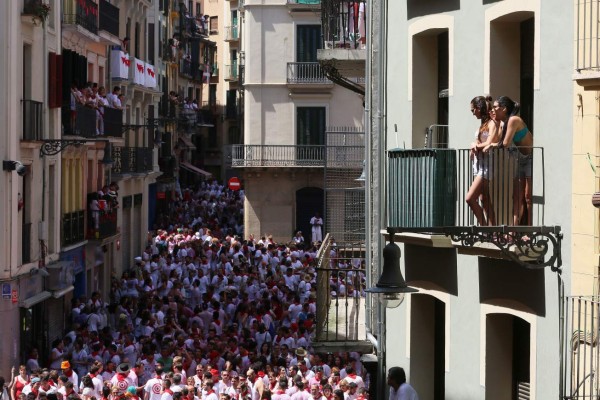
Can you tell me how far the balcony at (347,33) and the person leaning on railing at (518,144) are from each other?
27.3 feet

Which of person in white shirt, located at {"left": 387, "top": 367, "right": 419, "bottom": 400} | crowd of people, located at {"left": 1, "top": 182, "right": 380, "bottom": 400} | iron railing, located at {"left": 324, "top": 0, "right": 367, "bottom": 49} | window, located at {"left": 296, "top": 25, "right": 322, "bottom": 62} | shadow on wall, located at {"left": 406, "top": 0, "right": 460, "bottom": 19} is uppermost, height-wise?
window, located at {"left": 296, "top": 25, "right": 322, "bottom": 62}

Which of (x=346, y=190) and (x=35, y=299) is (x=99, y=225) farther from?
(x=346, y=190)

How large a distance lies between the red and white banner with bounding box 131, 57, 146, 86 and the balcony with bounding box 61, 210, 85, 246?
1040 centimetres

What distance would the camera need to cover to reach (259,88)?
55.5 metres

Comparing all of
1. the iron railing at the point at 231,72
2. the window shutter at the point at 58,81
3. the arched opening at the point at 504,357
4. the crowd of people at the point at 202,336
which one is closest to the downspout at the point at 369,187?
the crowd of people at the point at 202,336

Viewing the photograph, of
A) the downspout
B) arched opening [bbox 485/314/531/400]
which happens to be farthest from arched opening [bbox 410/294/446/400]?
arched opening [bbox 485/314/531/400]

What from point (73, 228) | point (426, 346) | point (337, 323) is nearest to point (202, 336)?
point (73, 228)

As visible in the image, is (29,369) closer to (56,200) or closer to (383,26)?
(56,200)

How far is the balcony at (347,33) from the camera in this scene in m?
21.5

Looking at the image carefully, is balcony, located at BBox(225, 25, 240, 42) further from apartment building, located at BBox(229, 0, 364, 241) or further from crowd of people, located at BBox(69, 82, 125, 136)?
crowd of people, located at BBox(69, 82, 125, 136)

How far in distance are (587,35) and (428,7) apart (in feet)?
13.2

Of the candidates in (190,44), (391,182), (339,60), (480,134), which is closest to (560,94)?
(480,134)

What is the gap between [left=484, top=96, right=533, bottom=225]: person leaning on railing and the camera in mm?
12758

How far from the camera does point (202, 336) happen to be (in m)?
30.1
